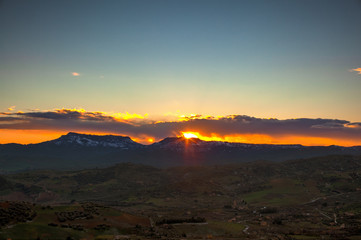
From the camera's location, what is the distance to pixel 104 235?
4006 cm

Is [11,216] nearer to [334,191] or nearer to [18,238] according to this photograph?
[18,238]

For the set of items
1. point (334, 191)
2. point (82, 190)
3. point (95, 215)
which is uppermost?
point (95, 215)

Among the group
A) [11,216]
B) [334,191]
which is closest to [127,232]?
[11,216]

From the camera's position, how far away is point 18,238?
31.4 metres

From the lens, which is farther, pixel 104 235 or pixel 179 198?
pixel 179 198

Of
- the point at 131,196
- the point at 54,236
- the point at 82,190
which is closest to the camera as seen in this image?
the point at 54,236

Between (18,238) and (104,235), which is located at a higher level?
(18,238)

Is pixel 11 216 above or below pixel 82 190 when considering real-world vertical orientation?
above

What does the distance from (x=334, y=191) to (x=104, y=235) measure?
401 ft

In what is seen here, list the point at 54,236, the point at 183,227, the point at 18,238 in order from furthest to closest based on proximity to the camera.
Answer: the point at 183,227
the point at 54,236
the point at 18,238

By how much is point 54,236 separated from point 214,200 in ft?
384

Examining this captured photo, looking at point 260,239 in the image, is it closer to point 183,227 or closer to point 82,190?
point 183,227

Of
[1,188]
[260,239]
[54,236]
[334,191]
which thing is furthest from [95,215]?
[1,188]

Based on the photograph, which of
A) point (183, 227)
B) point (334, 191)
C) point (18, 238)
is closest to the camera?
point (18, 238)
